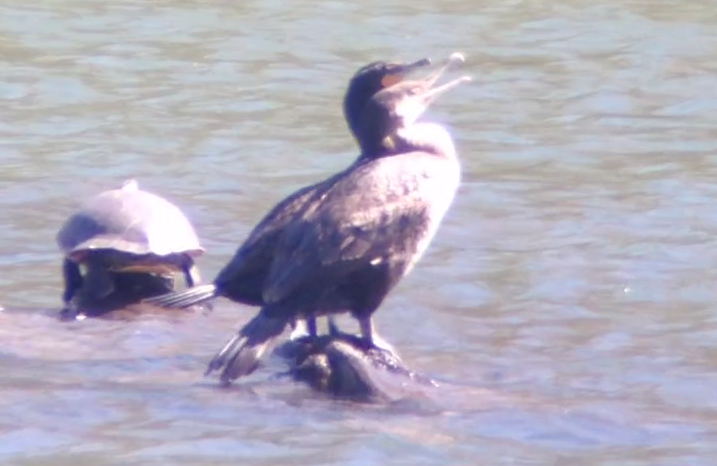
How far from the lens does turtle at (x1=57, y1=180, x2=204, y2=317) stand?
10.0m

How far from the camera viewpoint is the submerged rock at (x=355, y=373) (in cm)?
819

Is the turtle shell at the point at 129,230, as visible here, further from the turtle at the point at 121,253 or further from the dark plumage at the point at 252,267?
the dark plumage at the point at 252,267

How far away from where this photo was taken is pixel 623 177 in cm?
1284

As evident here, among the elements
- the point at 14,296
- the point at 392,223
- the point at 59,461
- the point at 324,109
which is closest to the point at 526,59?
the point at 324,109

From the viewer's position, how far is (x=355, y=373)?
26.9 feet

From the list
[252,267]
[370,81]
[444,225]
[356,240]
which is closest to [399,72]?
[370,81]

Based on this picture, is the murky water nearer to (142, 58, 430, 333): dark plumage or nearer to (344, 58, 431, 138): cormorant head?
(142, 58, 430, 333): dark plumage

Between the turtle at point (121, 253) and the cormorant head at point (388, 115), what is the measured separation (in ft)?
4.81

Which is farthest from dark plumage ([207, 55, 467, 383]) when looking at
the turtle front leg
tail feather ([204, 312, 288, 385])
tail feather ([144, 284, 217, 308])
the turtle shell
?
the turtle front leg

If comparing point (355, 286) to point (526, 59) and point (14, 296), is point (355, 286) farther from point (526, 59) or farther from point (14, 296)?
point (526, 59)

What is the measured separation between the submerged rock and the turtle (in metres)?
1.78

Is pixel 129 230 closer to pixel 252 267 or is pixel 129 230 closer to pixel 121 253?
pixel 121 253

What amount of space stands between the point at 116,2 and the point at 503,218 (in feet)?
22.8

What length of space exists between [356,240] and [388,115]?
2.78ft
